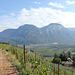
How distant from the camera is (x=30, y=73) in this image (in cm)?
812

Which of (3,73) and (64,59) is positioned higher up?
(3,73)

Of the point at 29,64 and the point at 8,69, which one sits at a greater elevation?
the point at 8,69

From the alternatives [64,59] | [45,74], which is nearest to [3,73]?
[45,74]

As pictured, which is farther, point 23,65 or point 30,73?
point 23,65

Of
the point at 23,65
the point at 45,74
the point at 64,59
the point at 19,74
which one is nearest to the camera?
the point at 45,74

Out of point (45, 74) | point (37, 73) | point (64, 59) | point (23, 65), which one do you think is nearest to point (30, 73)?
point (37, 73)

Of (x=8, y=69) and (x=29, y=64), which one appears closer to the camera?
(x=8, y=69)

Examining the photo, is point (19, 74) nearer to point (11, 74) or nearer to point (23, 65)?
point (11, 74)

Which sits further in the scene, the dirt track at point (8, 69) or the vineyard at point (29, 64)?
the dirt track at point (8, 69)

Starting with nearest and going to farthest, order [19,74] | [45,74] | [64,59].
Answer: [45,74] < [19,74] < [64,59]

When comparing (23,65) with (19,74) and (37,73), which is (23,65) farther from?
(37,73)

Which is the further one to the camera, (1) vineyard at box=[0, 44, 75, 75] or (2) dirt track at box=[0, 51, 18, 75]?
(2) dirt track at box=[0, 51, 18, 75]

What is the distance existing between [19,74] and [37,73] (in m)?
1.56

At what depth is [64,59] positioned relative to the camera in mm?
76188
